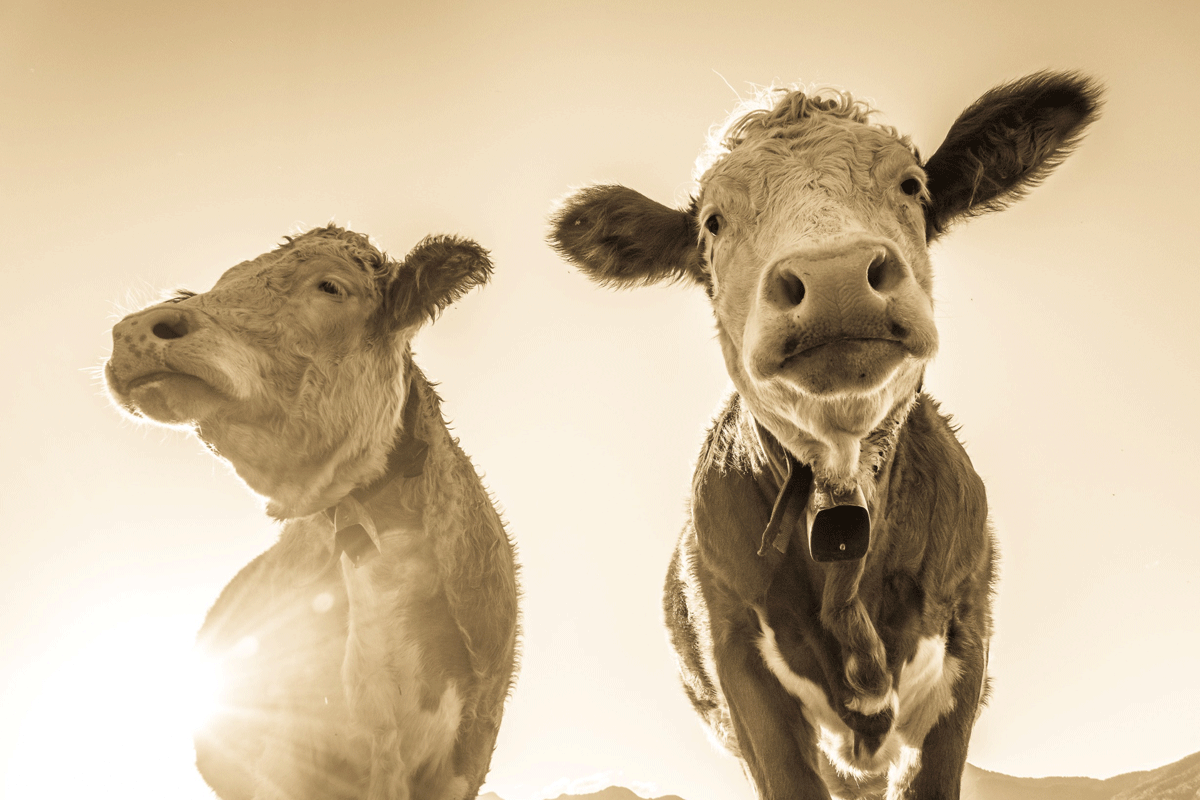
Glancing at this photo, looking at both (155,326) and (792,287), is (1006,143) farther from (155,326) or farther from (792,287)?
(155,326)

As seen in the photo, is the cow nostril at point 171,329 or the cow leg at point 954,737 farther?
the cow nostril at point 171,329

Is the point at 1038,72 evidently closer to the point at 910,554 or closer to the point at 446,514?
the point at 910,554

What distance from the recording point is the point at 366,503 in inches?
178

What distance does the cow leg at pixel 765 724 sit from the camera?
317 cm

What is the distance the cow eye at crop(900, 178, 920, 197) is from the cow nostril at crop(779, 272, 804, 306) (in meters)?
1.10

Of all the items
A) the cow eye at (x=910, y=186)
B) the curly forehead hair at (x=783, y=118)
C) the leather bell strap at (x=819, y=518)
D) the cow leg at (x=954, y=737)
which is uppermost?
the curly forehead hair at (x=783, y=118)

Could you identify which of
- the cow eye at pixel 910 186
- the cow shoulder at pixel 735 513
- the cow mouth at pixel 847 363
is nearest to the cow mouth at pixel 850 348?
the cow mouth at pixel 847 363

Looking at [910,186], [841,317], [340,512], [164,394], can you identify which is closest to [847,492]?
[841,317]

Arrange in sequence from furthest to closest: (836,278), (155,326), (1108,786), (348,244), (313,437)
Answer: (1108,786) → (348,244) → (313,437) → (155,326) → (836,278)

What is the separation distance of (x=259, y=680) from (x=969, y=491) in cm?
363

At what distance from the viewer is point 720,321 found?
3609 mm

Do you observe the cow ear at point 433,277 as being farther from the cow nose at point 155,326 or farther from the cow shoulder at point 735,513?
the cow shoulder at point 735,513

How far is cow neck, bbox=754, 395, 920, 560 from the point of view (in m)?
3.29

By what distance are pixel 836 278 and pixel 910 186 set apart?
1209 mm
